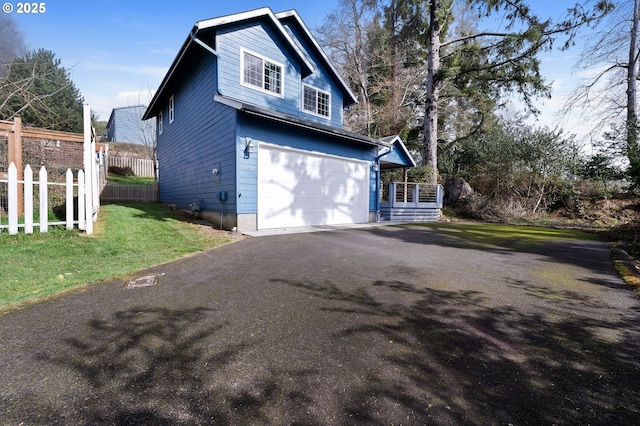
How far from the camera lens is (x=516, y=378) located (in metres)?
1.89

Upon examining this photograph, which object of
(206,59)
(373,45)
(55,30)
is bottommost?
(206,59)

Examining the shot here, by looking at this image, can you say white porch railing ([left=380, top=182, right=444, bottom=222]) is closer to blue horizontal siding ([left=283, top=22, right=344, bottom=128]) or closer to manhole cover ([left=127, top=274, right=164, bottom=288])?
blue horizontal siding ([left=283, top=22, right=344, bottom=128])

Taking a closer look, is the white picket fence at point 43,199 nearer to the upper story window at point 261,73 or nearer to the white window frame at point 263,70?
the white window frame at point 263,70

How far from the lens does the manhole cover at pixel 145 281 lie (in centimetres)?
374

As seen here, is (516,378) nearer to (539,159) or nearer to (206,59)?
(206,59)

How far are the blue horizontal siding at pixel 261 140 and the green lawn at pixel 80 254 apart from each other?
5.74 ft

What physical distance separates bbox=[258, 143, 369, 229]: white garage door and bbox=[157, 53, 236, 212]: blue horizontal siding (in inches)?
43.6

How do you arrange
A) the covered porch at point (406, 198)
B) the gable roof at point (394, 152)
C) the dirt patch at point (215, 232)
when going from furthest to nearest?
the covered porch at point (406, 198)
the gable roof at point (394, 152)
the dirt patch at point (215, 232)

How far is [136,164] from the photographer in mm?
22844

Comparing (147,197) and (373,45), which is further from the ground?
(373,45)

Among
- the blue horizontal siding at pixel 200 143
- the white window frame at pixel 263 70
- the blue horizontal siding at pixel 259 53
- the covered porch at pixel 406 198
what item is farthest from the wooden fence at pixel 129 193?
the covered porch at pixel 406 198

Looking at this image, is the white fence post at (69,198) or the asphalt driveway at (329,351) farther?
the white fence post at (69,198)

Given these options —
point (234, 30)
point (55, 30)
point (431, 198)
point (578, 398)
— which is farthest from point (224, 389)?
point (55, 30)

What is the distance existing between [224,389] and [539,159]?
1721cm
